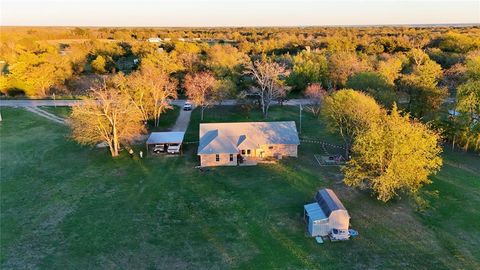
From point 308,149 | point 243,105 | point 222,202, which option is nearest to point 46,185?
point 222,202

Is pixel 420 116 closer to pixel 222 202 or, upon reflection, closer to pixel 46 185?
pixel 222 202

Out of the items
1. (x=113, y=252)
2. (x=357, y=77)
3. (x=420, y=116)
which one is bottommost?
(x=113, y=252)

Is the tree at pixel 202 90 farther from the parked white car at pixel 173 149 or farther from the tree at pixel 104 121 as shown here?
the parked white car at pixel 173 149

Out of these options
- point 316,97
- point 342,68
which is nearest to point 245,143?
point 316,97

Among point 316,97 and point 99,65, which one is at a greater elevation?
point 99,65

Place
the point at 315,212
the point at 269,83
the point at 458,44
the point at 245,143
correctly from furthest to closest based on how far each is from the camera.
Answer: the point at 458,44
the point at 269,83
the point at 245,143
the point at 315,212

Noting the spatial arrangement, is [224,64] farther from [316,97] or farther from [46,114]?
[46,114]
